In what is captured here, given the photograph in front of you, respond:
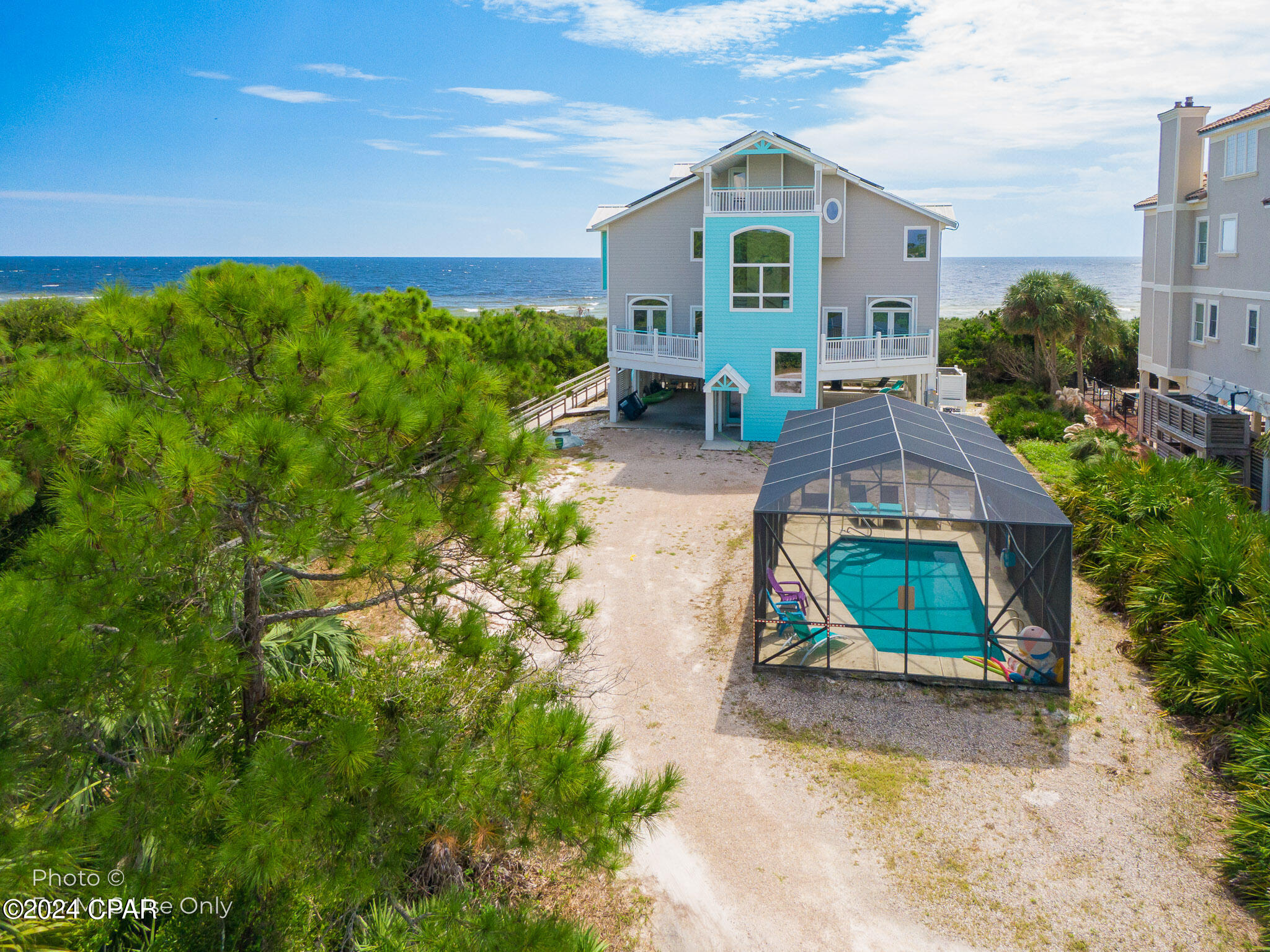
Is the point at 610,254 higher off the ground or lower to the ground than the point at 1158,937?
higher

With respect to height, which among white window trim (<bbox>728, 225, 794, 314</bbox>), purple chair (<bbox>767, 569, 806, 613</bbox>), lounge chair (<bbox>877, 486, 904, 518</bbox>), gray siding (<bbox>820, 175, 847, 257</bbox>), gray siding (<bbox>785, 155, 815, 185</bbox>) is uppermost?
gray siding (<bbox>785, 155, 815, 185</bbox>)

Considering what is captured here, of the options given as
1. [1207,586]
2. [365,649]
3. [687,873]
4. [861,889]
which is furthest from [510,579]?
[1207,586]

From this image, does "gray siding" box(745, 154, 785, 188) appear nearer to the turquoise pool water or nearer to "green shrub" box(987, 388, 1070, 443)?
"green shrub" box(987, 388, 1070, 443)

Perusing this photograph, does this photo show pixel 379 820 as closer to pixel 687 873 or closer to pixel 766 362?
pixel 687 873

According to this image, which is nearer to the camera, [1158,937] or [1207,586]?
[1158,937]

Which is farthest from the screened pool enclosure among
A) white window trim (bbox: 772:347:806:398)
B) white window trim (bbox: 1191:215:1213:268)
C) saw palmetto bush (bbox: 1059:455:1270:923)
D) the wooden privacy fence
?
the wooden privacy fence

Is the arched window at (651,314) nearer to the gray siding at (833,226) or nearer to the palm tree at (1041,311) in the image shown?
the gray siding at (833,226)
